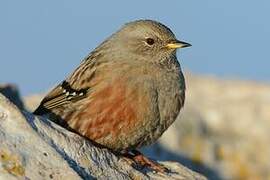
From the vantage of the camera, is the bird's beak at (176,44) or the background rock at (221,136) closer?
the bird's beak at (176,44)

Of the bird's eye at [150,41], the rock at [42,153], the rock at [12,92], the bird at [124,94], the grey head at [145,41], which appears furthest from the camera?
the rock at [12,92]

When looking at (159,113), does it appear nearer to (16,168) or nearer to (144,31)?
(144,31)

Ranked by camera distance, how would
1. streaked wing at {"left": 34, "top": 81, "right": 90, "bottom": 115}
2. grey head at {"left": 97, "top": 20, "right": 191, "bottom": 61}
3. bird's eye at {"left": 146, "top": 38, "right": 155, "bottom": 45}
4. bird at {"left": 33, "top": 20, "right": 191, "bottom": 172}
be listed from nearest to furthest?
1. bird at {"left": 33, "top": 20, "right": 191, "bottom": 172}
2. streaked wing at {"left": 34, "top": 81, "right": 90, "bottom": 115}
3. grey head at {"left": 97, "top": 20, "right": 191, "bottom": 61}
4. bird's eye at {"left": 146, "top": 38, "right": 155, "bottom": 45}

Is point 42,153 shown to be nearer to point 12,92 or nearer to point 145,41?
point 145,41

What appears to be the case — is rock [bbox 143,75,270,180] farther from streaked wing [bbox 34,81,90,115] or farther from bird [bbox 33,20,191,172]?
streaked wing [bbox 34,81,90,115]

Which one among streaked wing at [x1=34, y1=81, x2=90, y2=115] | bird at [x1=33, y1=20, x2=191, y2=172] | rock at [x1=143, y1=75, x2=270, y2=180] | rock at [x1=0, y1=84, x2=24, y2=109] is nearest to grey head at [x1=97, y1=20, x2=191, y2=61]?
bird at [x1=33, y1=20, x2=191, y2=172]

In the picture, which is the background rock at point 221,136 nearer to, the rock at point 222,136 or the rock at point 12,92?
the rock at point 222,136

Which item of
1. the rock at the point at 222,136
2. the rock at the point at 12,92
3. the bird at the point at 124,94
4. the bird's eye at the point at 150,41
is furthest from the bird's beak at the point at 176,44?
the rock at the point at 222,136
